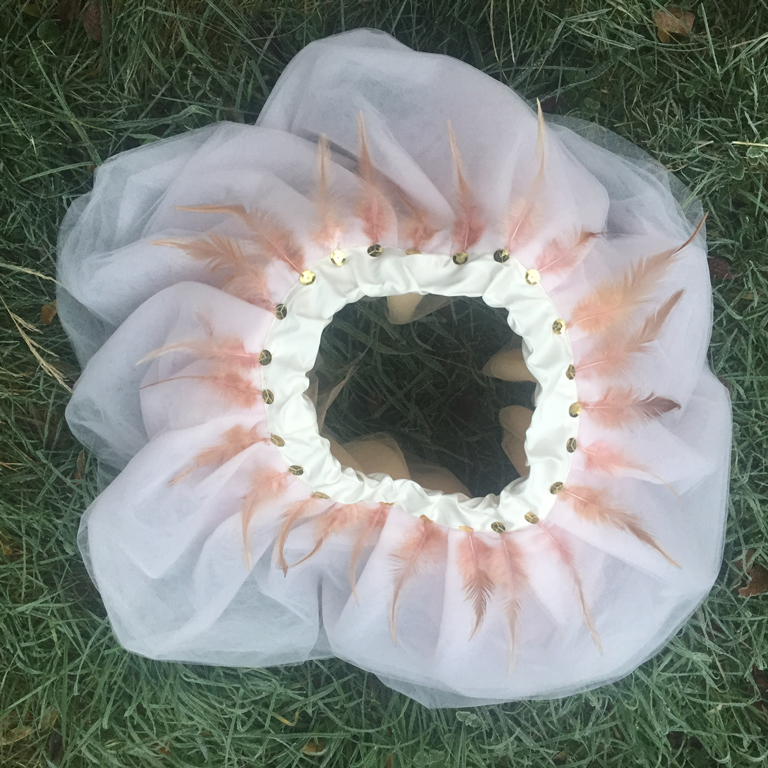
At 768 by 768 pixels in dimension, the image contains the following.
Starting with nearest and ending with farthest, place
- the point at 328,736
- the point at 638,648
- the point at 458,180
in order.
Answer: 1. the point at 458,180
2. the point at 638,648
3. the point at 328,736

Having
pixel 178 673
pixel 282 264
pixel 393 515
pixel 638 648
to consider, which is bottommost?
pixel 178 673

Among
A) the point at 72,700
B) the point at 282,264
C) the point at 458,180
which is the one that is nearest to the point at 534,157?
the point at 458,180

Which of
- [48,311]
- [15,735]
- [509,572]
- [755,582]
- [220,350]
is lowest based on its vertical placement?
[15,735]

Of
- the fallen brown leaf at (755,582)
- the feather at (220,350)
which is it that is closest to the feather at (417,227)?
the feather at (220,350)

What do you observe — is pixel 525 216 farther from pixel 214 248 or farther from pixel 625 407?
pixel 214 248

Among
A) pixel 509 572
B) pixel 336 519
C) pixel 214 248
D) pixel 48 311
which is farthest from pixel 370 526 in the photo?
pixel 48 311

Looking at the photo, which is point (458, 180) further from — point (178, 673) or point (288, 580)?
point (178, 673)

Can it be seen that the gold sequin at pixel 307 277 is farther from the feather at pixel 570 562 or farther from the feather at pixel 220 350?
the feather at pixel 570 562
